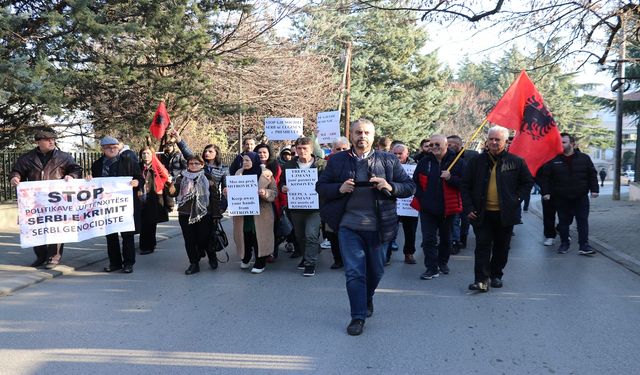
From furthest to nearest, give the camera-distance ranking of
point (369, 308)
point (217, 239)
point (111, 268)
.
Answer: point (217, 239)
point (111, 268)
point (369, 308)

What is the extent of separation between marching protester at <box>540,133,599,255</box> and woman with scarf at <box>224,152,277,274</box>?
15.7 feet

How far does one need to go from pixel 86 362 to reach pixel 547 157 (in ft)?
20.3

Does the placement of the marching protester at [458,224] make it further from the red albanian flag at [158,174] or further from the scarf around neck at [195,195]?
the red albanian flag at [158,174]

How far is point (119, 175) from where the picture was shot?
26.1 feet

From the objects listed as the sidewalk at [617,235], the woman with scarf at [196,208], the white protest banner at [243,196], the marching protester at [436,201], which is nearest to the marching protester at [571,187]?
the sidewalk at [617,235]

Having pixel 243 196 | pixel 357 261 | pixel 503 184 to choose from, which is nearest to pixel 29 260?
pixel 243 196

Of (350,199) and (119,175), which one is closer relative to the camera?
(350,199)

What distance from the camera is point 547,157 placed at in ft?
25.3

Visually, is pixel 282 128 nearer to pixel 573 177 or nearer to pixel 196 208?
pixel 196 208

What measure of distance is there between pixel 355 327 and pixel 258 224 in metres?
3.11

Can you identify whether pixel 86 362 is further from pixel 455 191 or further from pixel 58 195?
pixel 455 191

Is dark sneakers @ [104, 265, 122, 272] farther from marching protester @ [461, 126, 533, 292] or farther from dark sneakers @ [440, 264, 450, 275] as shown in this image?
marching protester @ [461, 126, 533, 292]

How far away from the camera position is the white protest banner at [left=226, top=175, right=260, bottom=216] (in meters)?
7.70

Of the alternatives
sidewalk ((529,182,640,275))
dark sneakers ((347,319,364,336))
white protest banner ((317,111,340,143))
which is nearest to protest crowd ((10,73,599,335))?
dark sneakers ((347,319,364,336))
